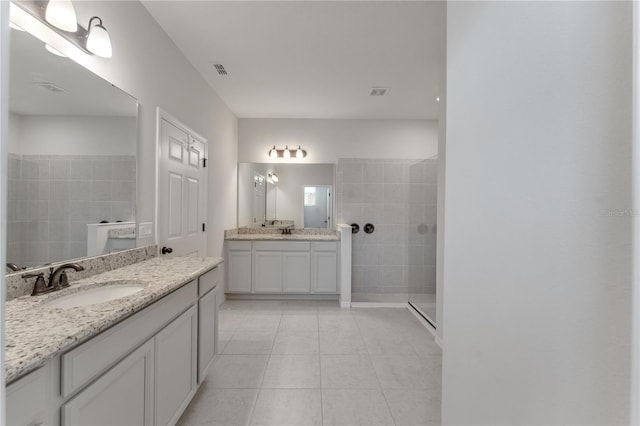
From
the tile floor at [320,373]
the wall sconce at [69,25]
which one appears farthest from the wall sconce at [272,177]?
the wall sconce at [69,25]

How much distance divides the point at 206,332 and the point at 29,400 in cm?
112

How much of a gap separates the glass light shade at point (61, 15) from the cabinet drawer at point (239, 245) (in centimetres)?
276

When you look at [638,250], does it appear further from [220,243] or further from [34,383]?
[220,243]

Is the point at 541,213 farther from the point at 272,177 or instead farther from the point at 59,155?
the point at 272,177

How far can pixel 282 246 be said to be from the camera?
376 cm

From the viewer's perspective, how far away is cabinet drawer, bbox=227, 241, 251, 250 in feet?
12.2

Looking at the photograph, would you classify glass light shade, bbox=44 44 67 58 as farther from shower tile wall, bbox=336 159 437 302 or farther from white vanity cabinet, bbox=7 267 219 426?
shower tile wall, bbox=336 159 437 302

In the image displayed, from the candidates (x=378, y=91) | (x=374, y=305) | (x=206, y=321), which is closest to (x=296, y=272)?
(x=374, y=305)

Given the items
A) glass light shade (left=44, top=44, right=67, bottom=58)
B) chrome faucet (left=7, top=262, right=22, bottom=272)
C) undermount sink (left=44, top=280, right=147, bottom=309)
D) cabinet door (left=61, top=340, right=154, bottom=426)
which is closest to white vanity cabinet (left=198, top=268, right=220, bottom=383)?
undermount sink (left=44, top=280, right=147, bottom=309)

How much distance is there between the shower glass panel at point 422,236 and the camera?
3221 millimetres

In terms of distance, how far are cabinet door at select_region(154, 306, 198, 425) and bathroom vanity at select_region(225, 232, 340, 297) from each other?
82.4 inches

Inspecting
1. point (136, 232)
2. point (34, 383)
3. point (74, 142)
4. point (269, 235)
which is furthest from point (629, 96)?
point (269, 235)

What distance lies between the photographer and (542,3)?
49 centimetres

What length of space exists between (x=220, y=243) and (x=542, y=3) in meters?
3.55
